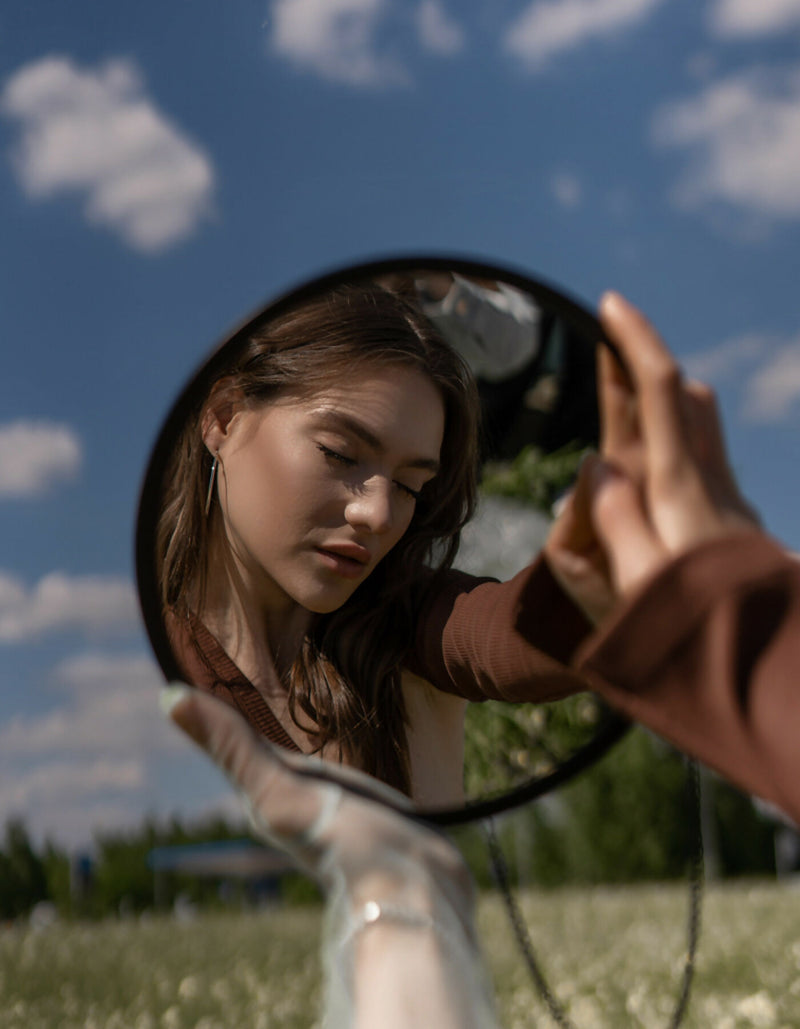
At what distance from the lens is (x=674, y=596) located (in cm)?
74

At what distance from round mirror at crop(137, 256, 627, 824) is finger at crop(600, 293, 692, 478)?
0.24 m

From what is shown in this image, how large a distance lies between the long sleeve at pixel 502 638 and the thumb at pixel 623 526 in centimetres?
20

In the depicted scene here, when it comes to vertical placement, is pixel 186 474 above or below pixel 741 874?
above

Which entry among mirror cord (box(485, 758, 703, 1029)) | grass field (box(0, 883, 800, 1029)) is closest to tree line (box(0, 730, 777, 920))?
grass field (box(0, 883, 800, 1029))

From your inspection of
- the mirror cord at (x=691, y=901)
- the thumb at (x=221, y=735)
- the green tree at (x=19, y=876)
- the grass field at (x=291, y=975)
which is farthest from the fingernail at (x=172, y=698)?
the green tree at (x=19, y=876)

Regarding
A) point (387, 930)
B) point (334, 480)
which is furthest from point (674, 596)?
point (334, 480)

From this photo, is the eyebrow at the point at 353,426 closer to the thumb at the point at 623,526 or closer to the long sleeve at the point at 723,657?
the thumb at the point at 623,526

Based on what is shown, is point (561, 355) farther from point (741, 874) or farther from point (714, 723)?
point (741, 874)

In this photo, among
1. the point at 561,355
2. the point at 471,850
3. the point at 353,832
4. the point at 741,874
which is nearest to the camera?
the point at 353,832

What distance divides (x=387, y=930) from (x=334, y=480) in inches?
22.5

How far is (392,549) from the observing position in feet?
4.34

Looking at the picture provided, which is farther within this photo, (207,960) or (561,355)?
(207,960)

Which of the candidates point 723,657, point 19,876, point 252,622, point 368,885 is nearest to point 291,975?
point 19,876

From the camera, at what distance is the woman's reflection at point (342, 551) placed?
4.15 feet
